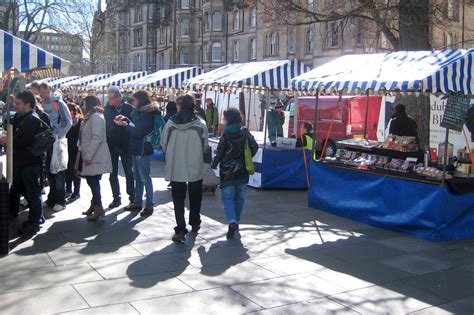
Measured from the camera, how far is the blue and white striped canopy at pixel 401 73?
6.88 metres

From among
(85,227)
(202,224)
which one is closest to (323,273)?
(202,224)

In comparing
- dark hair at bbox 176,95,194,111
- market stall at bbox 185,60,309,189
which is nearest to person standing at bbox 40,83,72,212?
dark hair at bbox 176,95,194,111

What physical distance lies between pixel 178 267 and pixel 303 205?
4.02 meters

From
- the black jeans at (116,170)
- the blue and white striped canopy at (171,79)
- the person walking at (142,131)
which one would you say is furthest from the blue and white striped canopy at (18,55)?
the blue and white striped canopy at (171,79)

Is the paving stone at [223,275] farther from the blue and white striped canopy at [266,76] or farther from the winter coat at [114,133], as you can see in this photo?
the blue and white striped canopy at [266,76]

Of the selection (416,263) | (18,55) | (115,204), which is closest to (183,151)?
(18,55)

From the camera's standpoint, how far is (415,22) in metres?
12.2

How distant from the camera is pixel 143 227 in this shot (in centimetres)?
720

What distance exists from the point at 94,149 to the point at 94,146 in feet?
0.13

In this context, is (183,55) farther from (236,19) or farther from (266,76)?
(266,76)

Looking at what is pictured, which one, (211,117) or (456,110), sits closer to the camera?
(456,110)

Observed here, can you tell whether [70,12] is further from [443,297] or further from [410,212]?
[443,297]

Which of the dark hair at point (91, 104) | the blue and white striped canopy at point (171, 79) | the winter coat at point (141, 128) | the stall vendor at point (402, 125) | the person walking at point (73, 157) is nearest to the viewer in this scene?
the dark hair at point (91, 104)

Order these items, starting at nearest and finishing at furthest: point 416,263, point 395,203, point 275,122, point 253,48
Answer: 1. point 416,263
2. point 395,203
3. point 275,122
4. point 253,48
